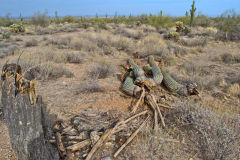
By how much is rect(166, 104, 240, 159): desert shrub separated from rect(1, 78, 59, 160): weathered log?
2.15 metres

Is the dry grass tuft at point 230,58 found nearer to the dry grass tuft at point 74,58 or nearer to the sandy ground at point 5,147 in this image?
the dry grass tuft at point 74,58

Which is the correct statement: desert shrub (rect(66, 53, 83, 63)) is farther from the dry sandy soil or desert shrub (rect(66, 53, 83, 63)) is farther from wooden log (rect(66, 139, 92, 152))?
wooden log (rect(66, 139, 92, 152))

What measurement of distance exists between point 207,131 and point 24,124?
9.09 feet

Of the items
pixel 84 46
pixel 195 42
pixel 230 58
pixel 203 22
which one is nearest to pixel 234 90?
pixel 230 58

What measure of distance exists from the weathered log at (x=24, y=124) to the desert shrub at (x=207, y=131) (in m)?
2.15

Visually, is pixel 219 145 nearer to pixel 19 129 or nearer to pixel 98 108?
pixel 98 108

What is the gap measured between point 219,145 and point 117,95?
2.42m

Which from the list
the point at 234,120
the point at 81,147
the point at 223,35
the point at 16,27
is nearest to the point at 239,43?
the point at 223,35

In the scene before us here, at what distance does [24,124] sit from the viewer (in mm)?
2094

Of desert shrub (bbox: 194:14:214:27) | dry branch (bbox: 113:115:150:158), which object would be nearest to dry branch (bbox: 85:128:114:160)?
dry branch (bbox: 113:115:150:158)

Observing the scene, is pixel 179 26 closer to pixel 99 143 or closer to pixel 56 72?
pixel 56 72

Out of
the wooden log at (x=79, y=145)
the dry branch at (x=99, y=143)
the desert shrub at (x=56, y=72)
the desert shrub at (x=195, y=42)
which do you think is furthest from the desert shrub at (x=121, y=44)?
the wooden log at (x=79, y=145)

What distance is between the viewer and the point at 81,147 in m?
2.46

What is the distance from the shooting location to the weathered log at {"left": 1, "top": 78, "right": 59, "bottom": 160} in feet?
6.72
